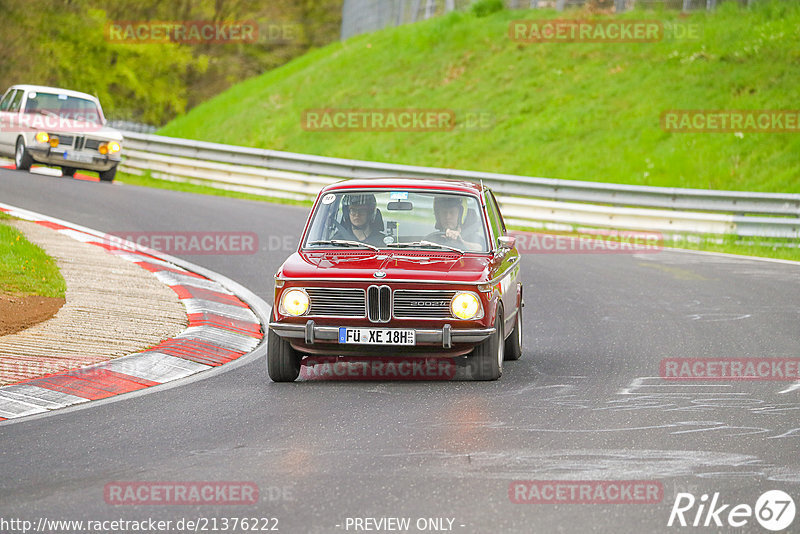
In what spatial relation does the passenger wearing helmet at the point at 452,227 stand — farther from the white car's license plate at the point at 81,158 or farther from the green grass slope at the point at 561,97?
the white car's license plate at the point at 81,158

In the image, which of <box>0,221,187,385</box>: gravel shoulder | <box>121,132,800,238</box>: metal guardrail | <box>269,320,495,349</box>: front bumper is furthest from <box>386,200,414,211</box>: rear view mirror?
<box>121,132,800,238</box>: metal guardrail

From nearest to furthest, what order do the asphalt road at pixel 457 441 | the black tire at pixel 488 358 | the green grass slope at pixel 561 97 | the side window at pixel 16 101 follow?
the asphalt road at pixel 457 441
the black tire at pixel 488 358
the side window at pixel 16 101
the green grass slope at pixel 561 97

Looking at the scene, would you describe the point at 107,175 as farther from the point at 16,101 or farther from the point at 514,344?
the point at 514,344

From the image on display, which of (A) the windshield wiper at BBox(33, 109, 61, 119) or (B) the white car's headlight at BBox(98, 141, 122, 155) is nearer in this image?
(A) the windshield wiper at BBox(33, 109, 61, 119)

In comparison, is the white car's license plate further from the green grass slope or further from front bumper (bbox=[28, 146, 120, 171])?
the green grass slope

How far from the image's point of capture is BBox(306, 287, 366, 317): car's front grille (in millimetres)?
8898

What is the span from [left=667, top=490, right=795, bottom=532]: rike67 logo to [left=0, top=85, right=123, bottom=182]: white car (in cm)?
2084

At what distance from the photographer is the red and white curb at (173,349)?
8258 mm

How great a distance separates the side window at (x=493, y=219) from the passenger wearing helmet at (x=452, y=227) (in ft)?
0.68

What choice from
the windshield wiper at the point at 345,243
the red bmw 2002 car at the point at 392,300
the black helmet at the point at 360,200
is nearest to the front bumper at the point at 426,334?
the red bmw 2002 car at the point at 392,300

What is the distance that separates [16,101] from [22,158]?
4.33 ft

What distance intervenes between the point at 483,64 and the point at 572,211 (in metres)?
14.0

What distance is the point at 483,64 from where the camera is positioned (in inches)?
1401

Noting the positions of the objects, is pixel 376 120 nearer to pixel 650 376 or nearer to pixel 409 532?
pixel 650 376
